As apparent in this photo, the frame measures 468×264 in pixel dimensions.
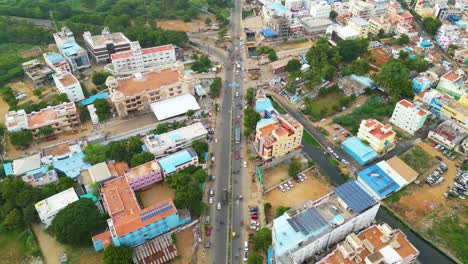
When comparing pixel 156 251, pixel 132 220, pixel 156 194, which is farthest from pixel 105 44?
pixel 156 251

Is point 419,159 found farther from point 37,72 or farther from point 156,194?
point 37,72

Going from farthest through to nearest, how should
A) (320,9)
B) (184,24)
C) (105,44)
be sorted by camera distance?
(184,24) → (320,9) → (105,44)

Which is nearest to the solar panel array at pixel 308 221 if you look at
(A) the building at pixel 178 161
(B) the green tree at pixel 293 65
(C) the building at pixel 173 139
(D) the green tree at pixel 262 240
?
(D) the green tree at pixel 262 240

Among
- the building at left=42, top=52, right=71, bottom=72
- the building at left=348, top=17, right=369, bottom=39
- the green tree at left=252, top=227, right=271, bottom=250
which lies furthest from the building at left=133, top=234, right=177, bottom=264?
the building at left=348, top=17, right=369, bottom=39

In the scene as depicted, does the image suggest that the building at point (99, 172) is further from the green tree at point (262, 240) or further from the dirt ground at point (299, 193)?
the dirt ground at point (299, 193)

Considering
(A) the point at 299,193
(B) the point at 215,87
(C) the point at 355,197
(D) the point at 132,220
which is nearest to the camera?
(D) the point at 132,220

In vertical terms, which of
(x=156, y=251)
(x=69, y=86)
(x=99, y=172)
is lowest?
(x=156, y=251)

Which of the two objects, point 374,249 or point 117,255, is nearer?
point 374,249

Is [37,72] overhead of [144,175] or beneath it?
overhead
